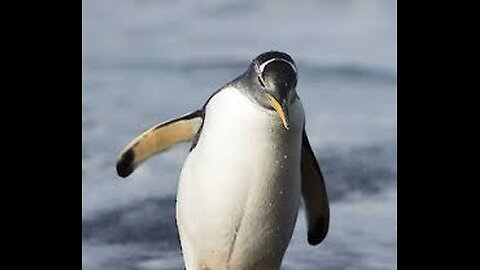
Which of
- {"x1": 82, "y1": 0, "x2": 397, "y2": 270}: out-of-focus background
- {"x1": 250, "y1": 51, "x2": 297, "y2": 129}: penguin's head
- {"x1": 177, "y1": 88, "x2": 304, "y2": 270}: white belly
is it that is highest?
{"x1": 250, "y1": 51, "x2": 297, "y2": 129}: penguin's head

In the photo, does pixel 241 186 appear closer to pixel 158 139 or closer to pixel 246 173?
pixel 246 173

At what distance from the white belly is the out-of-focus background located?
317 mm

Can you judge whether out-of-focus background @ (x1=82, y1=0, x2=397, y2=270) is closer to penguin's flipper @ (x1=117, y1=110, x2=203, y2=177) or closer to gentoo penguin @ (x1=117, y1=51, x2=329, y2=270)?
penguin's flipper @ (x1=117, y1=110, x2=203, y2=177)

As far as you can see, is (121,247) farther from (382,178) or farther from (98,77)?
(98,77)

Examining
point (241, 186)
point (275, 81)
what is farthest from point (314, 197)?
point (275, 81)

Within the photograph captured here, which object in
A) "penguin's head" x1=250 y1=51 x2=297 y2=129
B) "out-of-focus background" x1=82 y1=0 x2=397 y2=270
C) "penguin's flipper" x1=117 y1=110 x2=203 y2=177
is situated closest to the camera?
"penguin's head" x1=250 y1=51 x2=297 y2=129

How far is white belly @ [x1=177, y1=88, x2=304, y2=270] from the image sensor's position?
3.21 m

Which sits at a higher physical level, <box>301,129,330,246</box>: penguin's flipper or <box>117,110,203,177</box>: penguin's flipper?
<box>117,110,203,177</box>: penguin's flipper

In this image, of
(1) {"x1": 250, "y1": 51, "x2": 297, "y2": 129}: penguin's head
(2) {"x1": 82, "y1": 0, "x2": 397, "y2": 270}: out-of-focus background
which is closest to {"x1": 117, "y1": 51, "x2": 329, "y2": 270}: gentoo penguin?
(1) {"x1": 250, "y1": 51, "x2": 297, "y2": 129}: penguin's head

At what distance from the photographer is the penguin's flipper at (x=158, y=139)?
3439 mm

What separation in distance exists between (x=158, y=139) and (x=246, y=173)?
0.37 meters

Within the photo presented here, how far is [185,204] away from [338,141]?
4.35 ft

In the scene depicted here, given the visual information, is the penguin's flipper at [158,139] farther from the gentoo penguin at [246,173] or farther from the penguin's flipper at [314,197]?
the penguin's flipper at [314,197]

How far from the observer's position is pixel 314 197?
352cm
